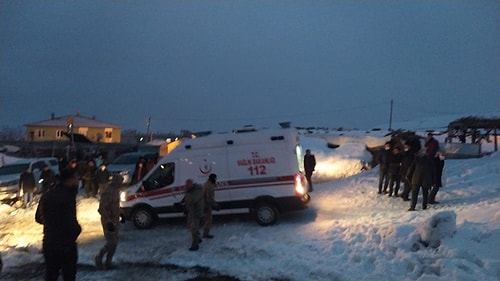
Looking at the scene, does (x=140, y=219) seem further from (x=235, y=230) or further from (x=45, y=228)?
(x=45, y=228)

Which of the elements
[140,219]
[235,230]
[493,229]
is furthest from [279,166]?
[493,229]

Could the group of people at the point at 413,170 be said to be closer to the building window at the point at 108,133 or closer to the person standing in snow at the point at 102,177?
the person standing in snow at the point at 102,177

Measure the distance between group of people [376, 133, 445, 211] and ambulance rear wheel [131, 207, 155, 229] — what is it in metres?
7.37

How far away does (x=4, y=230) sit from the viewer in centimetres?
1289

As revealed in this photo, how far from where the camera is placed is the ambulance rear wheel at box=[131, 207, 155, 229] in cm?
1306

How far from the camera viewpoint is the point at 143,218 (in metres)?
13.1

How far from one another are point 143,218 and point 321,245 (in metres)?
5.74

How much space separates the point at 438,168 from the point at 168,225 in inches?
329

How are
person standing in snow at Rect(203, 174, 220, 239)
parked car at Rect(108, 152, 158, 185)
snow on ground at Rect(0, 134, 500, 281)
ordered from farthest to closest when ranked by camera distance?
→ parked car at Rect(108, 152, 158, 185) < person standing in snow at Rect(203, 174, 220, 239) < snow on ground at Rect(0, 134, 500, 281)

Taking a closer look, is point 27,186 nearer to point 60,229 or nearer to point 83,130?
point 60,229

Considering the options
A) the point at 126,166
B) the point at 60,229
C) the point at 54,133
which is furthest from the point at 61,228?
the point at 54,133

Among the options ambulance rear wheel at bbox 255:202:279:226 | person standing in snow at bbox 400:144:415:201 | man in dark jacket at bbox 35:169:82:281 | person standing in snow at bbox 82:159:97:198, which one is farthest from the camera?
person standing in snow at bbox 82:159:97:198

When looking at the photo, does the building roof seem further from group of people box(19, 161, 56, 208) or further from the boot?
the boot

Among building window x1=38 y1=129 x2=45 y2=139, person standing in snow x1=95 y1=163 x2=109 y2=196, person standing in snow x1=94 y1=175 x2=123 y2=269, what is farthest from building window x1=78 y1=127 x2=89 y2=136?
person standing in snow x1=94 y1=175 x2=123 y2=269
